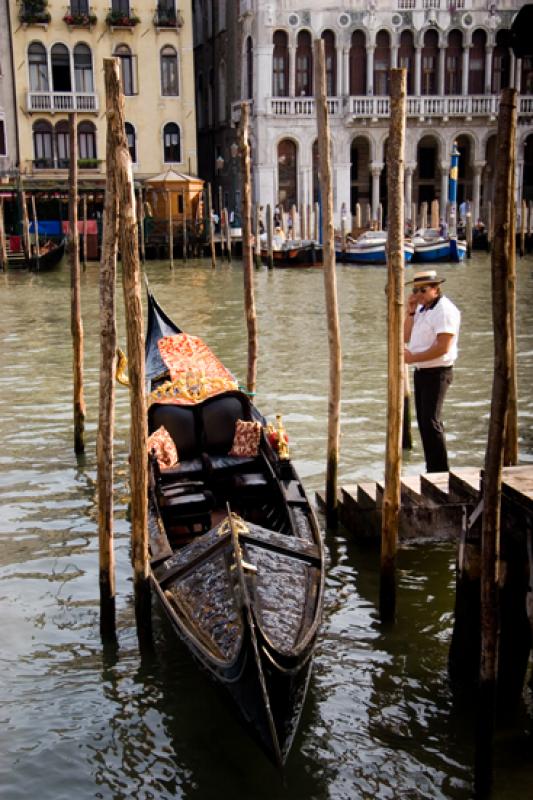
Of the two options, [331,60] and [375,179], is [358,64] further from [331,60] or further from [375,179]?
[375,179]

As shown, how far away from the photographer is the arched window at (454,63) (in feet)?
71.6

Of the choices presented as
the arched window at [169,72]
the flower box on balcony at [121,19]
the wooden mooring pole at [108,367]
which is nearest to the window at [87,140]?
the arched window at [169,72]

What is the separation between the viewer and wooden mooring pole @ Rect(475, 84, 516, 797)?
235 centimetres

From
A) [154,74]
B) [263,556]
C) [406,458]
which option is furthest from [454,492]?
[154,74]

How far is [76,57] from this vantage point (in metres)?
21.3

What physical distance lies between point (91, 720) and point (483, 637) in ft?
4.16

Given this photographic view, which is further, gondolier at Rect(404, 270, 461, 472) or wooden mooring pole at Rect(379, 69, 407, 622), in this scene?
gondolier at Rect(404, 270, 461, 472)

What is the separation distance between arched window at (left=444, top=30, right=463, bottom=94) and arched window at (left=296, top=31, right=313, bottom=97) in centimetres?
313

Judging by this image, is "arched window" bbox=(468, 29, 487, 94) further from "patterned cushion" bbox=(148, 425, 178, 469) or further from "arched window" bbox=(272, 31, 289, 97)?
"patterned cushion" bbox=(148, 425, 178, 469)

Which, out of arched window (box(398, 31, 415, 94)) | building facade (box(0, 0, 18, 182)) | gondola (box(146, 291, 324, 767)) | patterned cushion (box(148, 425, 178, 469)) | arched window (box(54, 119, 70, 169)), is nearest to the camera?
gondola (box(146, 291, 324, 767))

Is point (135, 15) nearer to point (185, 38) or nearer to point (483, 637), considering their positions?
point (185, 38)

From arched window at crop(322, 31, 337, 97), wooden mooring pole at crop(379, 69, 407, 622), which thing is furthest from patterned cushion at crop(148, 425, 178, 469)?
arched window at crop(322, 31, 337, 97)

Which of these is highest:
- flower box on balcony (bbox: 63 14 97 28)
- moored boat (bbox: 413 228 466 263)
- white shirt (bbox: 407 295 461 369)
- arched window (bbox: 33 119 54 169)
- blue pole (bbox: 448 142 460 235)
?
flower box on balcony (bbox: 63 14 97 28)

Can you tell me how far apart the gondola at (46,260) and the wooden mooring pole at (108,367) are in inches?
577
